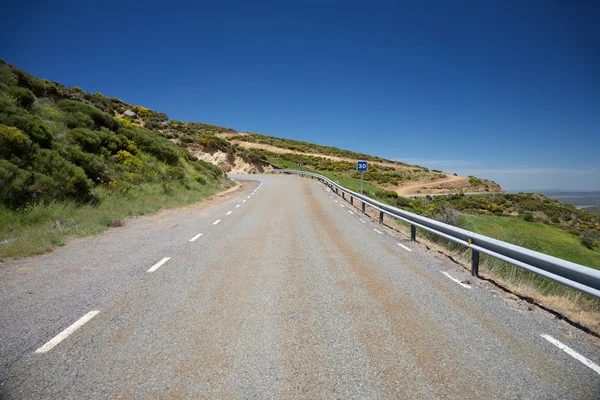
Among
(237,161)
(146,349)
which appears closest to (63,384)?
(146,349)

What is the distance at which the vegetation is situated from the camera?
401 inches

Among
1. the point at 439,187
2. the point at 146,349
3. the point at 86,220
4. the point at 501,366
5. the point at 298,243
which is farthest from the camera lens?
the point at 439,187

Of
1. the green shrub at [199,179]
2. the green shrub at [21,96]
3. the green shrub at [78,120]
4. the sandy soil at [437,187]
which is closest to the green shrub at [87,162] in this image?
the green shrub at [78,120]

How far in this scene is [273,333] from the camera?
3.95 m

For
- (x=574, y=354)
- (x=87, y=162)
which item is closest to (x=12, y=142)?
(x=87, y=162)

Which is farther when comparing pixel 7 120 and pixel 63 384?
pixel 7 120

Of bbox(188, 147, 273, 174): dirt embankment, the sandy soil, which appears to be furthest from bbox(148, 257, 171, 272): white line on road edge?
the sandy soil

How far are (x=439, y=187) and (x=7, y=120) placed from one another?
55.0 meters

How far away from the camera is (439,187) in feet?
185

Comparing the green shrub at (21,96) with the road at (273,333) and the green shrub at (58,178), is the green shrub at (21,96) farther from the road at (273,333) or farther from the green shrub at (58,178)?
the road at (273,333)

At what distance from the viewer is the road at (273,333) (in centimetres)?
300

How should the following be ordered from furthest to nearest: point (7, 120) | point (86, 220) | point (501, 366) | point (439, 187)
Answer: point (439, 187) < point (7, 120) < point (86, 220) < point (501, 366)

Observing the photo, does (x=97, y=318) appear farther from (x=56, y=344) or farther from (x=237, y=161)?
(x=237, y=161)

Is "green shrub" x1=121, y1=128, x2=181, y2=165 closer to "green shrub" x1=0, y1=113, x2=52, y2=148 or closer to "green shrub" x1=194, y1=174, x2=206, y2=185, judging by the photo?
"green shrub" x1=194, y1=174, x2=206, y2=185
